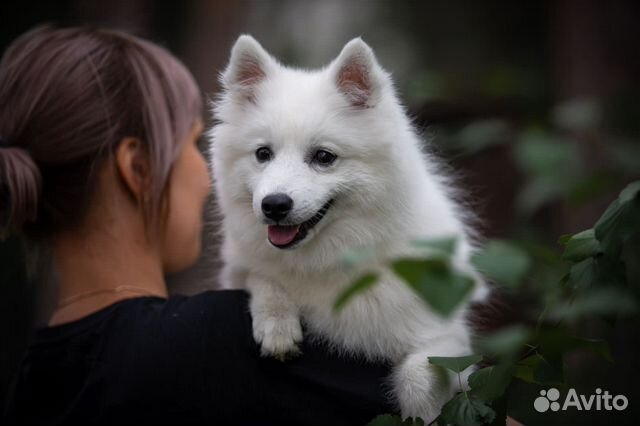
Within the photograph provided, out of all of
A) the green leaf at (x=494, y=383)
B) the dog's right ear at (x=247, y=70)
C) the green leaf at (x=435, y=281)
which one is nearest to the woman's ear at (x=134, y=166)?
the dog's right ear at (x=247, y=70)

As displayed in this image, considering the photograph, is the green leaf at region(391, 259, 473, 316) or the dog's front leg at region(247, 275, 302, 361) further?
the dog's front leg at region(247, 275, 302, 361)

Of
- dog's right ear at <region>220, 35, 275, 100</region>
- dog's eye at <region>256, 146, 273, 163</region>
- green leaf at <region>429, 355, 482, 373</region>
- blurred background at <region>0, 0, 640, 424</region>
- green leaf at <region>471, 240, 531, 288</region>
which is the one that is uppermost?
green leaf at <region>471, 240, 531, 288</region>

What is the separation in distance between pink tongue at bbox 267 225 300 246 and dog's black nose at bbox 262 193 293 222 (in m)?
0.10

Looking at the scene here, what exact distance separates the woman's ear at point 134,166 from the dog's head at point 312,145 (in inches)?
9.4

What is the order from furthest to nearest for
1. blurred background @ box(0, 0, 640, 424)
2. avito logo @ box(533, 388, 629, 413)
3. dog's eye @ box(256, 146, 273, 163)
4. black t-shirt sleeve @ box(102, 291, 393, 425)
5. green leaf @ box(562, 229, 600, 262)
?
Answer: 1. blurred background @ box(0, 0, 640, 424)
2. dog's eye @ box(256, 146, 273, 163)
3. avito logo @ box(533, 388, 629, 413)
4. black t-shirt sleeve @ box(102, 291, 393, 425)
5. green leaf @ box(562, 229, 600, 262)

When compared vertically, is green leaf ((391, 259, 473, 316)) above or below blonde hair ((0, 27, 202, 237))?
above

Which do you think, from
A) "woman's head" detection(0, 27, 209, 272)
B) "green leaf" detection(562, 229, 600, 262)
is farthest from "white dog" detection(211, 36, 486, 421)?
"green leaf" detection(562, 229, 600, 262)

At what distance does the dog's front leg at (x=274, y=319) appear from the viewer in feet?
6.61

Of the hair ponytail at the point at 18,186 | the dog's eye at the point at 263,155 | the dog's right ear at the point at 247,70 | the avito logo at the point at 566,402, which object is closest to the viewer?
the avito logo at the point at 566,402

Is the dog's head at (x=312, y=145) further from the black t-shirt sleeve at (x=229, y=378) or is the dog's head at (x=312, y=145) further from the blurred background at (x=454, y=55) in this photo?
the blurred background at (x=454, y=55)

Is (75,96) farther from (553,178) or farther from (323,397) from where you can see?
(553,178)

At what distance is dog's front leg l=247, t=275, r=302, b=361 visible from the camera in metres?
2.02

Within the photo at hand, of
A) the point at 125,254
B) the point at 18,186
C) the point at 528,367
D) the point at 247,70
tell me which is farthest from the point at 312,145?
the point at 528,367

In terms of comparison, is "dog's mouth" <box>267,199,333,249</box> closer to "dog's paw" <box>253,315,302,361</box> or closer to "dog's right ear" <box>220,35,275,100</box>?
"dog's paw" <box>253,315,302,361</box>
